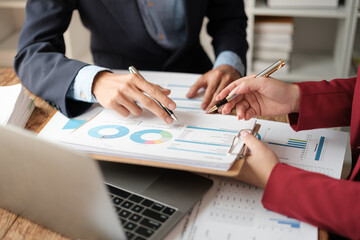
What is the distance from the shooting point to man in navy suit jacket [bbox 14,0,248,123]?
1.04 metres

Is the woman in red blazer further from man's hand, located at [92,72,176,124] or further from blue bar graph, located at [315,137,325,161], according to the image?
man's hand, located at [92,72,176,124]

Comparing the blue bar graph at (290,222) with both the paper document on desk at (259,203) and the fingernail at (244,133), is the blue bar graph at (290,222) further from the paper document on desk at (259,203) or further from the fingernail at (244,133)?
the fingernail at (244,133)

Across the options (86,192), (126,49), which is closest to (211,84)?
(126,49)

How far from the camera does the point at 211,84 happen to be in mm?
1155

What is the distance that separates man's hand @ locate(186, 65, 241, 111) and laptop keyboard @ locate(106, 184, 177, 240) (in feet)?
1.30

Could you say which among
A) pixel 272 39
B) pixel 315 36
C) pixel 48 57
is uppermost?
pixel 48 57

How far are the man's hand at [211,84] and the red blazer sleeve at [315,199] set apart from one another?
381 millimetres

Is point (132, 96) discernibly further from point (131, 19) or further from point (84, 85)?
point (131, 19)

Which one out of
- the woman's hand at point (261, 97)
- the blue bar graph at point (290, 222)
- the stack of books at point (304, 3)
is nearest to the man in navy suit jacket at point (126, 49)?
the woman's hand at point (261, 97)

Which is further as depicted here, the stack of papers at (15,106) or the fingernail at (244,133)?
the stack of papers at (15,106)

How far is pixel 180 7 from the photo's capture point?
4.65ft

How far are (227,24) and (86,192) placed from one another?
3.57 feet

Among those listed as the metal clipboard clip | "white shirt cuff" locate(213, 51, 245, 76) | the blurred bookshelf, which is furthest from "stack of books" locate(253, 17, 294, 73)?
the metal clipboard clip

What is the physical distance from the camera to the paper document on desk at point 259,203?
0.69m
